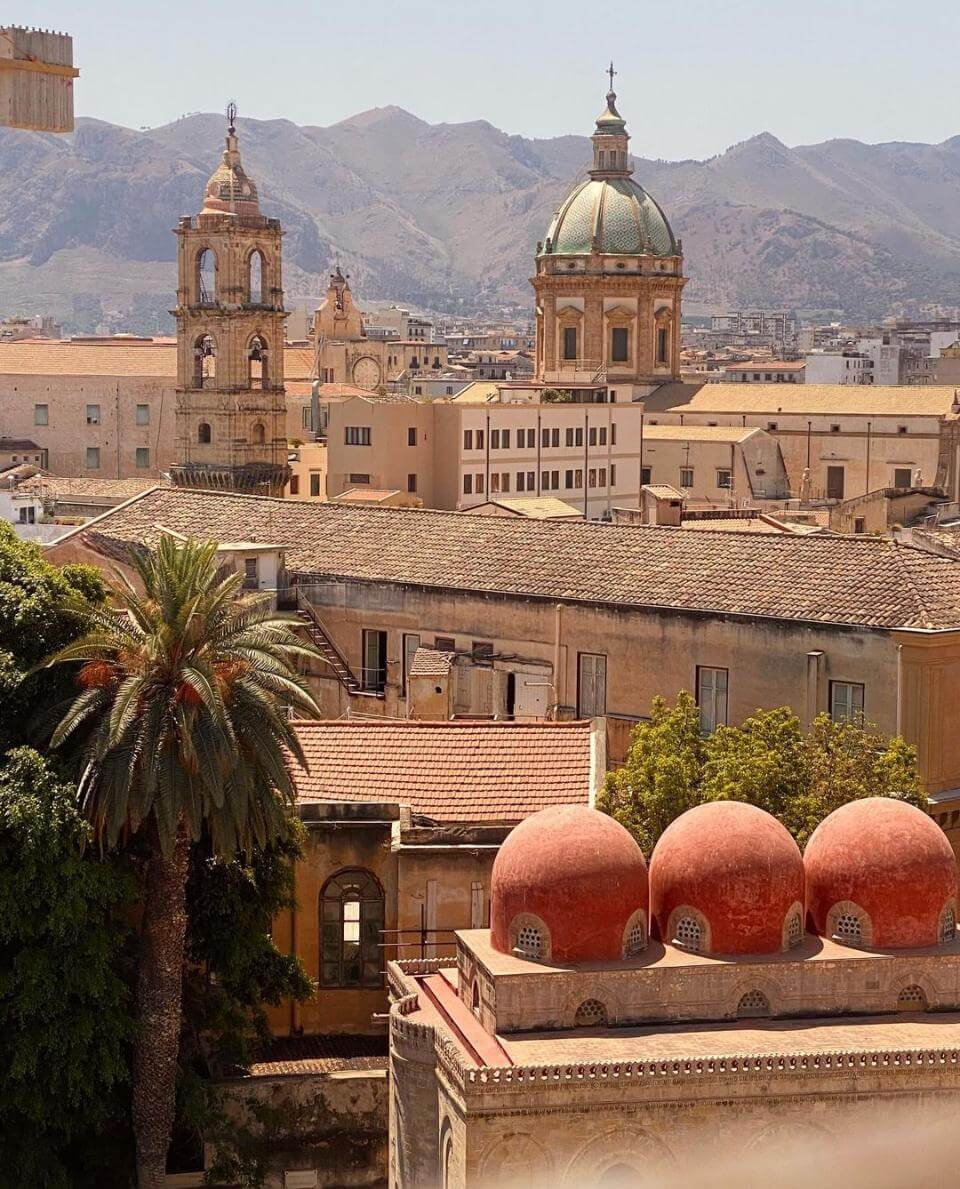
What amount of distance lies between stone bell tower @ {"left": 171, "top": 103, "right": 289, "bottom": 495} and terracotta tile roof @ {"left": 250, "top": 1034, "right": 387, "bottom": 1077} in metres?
49.8

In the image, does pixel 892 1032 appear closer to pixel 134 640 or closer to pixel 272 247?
pixel 134 640

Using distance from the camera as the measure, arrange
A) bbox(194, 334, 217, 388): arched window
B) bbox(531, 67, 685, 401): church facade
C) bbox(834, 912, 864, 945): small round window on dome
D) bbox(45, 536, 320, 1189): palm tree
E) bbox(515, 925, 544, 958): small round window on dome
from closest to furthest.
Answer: bbox(515, 925, 544, 958): small round window on dome → bbox(834, 912, 864, 945): small round window on dome → bbox(45, 536, 320, 1189): palm tree → bbox(194, 334, 217, 388): arched window → bbox(531, 67, 685, 401): church facade

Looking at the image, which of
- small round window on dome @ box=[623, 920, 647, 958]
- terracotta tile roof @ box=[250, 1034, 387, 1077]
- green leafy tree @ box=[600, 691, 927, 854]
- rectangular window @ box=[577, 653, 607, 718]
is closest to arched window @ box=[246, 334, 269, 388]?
rectangular window @ box=[577, 653, 607, 718]

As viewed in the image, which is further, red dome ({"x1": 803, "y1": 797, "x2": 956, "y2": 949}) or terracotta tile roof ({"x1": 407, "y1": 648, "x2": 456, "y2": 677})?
terracotta tile roof ({"x1": 407, "y1": 648, "x2": 456, "y2": 677})

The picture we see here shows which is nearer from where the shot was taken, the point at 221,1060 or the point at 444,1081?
the point at 444,1081

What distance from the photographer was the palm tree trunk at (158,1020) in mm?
23172

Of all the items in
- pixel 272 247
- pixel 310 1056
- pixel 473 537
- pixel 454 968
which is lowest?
pixel 310 1056

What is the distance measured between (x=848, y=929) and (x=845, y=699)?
1027cm

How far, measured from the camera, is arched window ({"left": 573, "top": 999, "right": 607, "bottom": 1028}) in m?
20.5

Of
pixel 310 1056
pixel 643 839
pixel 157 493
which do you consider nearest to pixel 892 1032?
pixel 643 839

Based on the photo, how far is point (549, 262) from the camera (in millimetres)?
99188

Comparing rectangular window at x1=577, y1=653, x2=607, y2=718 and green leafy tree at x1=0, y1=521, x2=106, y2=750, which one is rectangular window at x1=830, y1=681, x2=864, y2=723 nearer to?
rectangular window at x1=577, y1=653, x2=607, y2=718

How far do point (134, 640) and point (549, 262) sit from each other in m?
77.6

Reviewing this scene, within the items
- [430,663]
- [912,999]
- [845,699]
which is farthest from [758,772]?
[430,663]
